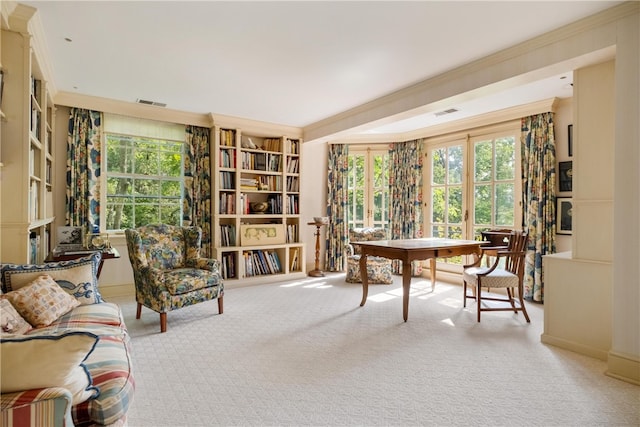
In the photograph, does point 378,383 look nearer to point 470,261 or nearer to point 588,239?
point 588,239

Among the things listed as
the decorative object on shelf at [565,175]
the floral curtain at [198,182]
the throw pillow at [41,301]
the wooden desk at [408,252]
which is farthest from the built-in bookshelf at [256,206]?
the decorative object on shelf at [565,175]

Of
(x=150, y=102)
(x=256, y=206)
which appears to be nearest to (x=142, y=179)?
(x=150, y=102)

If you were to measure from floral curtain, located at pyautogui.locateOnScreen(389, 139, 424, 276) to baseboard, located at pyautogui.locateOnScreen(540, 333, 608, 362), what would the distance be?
2820mm

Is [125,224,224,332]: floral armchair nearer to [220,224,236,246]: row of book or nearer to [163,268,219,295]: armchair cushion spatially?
[163,268,219,295]: armchair cushion

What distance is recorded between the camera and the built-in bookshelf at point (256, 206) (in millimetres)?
5117

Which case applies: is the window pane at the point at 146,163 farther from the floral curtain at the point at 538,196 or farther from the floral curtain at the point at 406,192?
the floral curtain at the point at 538,196

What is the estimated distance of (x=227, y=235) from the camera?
16.9ft

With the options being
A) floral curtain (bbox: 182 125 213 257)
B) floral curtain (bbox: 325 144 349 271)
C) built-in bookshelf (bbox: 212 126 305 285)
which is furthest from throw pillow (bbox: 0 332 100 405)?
floral curtain (bbox: 325 144 349 271)

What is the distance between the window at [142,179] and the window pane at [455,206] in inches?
162

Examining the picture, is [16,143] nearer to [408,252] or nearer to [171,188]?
[171,188]

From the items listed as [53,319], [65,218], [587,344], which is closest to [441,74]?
[587,344]

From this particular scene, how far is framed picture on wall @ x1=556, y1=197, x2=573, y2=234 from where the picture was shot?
414 centimetres

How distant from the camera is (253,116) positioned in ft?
16.7

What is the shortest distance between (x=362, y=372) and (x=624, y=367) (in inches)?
67.6
